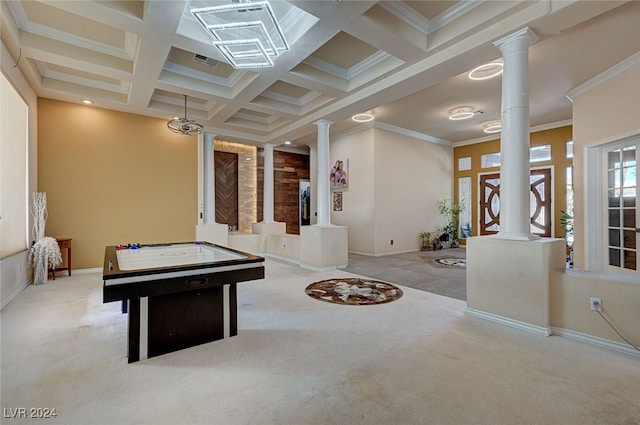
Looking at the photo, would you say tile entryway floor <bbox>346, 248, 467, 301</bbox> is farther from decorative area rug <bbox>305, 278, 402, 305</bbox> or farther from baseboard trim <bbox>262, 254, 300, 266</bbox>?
baseboard trim <bbox>262, 254, 300, 266</bbox>

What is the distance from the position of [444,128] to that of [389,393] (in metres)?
7.20

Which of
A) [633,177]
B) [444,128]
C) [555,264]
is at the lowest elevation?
[555,264]

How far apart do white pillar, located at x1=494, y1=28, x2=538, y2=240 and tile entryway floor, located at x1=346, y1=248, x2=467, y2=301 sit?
53.0 inches

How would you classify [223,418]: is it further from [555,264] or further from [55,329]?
[555,264]

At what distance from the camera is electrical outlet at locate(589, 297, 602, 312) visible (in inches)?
96.6

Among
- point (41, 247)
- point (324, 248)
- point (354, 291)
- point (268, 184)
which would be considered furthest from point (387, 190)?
point (41, 247)

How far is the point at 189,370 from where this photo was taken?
208 cm

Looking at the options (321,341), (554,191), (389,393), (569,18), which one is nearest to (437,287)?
(321,341)

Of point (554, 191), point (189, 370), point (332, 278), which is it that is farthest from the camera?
point (554, 191)

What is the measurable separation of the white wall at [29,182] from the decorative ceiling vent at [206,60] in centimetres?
202

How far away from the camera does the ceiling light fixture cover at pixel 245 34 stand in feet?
7.79

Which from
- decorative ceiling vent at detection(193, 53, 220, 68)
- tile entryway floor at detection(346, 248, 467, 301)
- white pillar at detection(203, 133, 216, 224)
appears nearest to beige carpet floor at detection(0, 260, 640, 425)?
tile entryway floor at detection(346, 248, 467, 301)

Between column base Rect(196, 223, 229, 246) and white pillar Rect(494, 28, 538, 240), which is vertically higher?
white pillar Rect(494, 28, 538, 240)

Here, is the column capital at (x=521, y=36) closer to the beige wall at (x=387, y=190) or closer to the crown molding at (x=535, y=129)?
the beige wall at (x=387, y=190)
